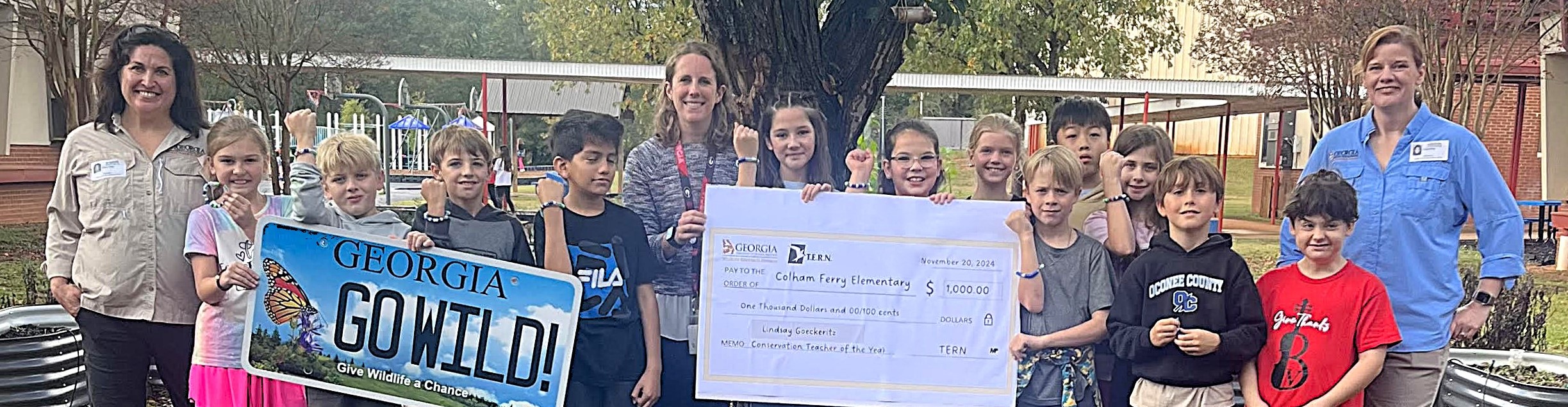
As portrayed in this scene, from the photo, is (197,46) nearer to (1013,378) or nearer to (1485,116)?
(1013,378)

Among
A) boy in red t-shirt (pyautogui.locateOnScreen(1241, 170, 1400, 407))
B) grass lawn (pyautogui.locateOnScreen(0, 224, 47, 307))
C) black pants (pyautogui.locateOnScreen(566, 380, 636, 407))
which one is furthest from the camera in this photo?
grass lawn (pyautogui.locateOnScreen(0, 224, 47, 307))

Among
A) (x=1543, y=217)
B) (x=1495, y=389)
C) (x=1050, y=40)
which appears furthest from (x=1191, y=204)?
(x=1050, y=40)

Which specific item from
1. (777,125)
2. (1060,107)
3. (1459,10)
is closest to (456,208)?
(777,125)

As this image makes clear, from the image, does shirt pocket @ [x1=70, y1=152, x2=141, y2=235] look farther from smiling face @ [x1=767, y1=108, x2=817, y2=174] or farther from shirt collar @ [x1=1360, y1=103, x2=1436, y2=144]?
shirt collar @ [x1=1360, y1=103, x2=1436, y2=144]

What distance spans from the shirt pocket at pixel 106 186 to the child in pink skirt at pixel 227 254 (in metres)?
0.23

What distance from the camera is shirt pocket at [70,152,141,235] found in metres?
3.71

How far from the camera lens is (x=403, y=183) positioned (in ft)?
83.0

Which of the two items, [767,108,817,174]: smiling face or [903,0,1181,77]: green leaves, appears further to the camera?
[903,0,1181,77]: green leaves

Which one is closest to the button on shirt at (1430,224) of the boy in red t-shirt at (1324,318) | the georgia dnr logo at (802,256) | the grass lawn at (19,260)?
the boy in red t-shirt at (1324,318)

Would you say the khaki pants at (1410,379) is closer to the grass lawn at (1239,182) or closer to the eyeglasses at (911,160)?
the eyeglasses at (911,160)

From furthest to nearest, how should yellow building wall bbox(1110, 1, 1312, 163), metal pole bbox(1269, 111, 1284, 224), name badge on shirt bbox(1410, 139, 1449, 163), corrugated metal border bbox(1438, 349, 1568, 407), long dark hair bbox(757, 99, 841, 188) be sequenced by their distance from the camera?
yellow building wall bbox(1110, 1, 1312, 163) → metal pole bbox(1269, 111, 1284, 224) → corrugated metal border bbox(1438, 349, 1568, 407) → long dark hair bbox(757, 99, 841, 188) → name badge on shirt bbox(1410, 139, 1449, 163)

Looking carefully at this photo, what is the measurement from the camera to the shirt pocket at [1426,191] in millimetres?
3455

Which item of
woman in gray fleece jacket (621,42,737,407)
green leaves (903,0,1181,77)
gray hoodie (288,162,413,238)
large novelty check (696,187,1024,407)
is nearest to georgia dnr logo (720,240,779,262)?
large novelty check (696,187,1024,407)

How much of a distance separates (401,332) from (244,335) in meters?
0.49
